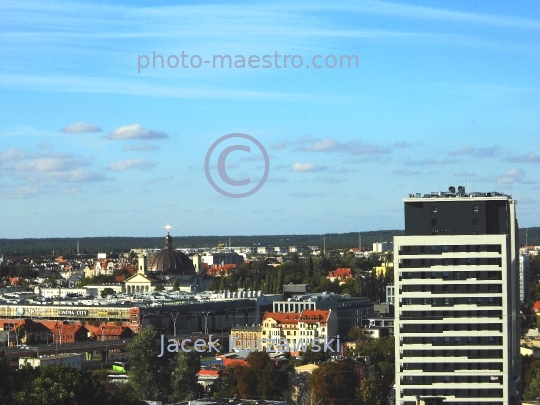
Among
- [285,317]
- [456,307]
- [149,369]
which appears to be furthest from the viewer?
[285,317]

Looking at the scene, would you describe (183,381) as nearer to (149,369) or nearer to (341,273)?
(149,369)

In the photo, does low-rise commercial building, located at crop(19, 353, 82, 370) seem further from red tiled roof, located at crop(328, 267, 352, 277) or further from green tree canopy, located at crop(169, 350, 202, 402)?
red tiled roof, located at crop(328, 267, 352, 277)

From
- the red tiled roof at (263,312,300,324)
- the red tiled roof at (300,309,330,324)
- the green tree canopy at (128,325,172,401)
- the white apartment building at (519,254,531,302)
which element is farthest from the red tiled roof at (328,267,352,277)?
the green tree canopy at (128,325,172,401)

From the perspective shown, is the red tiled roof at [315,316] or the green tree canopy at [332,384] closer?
the green tree canopy at [332,384]

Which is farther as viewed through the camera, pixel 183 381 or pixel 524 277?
pixel 524 277

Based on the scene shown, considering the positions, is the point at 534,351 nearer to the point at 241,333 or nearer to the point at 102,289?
the point at 241,333

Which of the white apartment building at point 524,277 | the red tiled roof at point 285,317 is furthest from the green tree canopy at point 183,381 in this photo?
the white apartment building at point 524,277

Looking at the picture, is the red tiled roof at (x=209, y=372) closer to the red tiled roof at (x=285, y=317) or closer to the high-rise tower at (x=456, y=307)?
the high-rise tower at (x=456, y=307)

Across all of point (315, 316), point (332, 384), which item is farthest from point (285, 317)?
point (332, 384)
